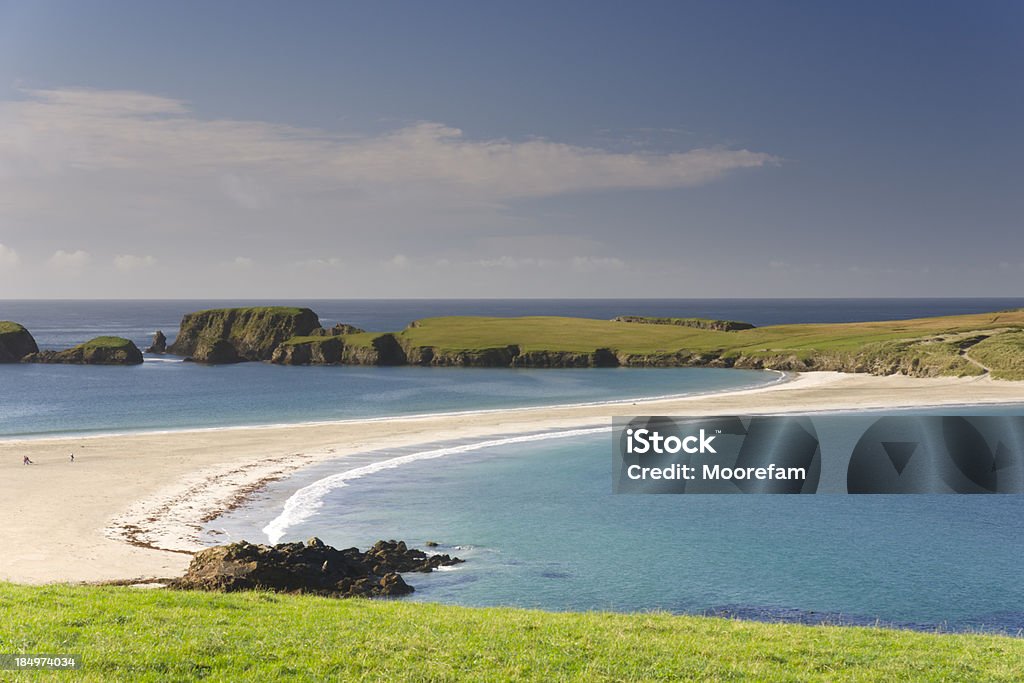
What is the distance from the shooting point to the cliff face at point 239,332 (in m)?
169

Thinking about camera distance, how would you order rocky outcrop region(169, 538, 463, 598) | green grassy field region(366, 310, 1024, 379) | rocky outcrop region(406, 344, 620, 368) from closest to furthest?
rocky outcrop region(169, 538, 463, 598) < green grassy field region(366, 310, 1024, 379) < rocky outcrop region(406, 344, 620, 368)

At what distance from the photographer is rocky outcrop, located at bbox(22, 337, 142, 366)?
16212 cm

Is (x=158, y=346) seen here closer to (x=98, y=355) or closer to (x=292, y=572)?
(x=98, y=355)

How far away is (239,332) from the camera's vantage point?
7106 inches

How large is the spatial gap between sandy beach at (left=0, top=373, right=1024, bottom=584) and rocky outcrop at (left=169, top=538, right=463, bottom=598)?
361 centimetres

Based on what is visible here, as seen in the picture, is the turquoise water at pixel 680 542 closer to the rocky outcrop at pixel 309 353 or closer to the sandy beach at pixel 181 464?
the sandy beach at pixel 181 464

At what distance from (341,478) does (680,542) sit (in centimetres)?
2448

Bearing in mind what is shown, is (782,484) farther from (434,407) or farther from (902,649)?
(434,407)

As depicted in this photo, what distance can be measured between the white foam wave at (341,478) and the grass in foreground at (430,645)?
732 inches

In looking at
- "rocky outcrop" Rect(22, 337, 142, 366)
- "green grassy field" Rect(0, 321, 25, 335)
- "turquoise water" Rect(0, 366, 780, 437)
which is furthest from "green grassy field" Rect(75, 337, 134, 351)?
"green grassy field" Rect(0, 321, 25, 335)

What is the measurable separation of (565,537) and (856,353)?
10548 centimetres

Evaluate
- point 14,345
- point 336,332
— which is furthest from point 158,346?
point 336,332

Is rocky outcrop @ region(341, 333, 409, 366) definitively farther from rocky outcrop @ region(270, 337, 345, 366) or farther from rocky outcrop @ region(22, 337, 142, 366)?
rocky outcrop @ region(22, 337, 142, 366)

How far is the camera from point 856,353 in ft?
428
